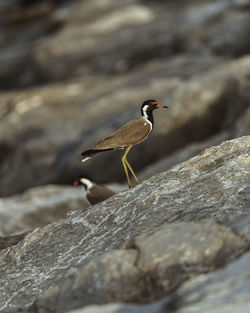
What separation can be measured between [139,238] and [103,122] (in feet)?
76.8

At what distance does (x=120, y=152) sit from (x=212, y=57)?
1299 cm

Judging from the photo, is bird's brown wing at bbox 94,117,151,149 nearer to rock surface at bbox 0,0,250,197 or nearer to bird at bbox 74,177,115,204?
bird at bbox 74,177,115,204

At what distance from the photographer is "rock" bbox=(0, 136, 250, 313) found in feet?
26.7

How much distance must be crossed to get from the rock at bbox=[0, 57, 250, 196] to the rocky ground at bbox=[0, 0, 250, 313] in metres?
0.07

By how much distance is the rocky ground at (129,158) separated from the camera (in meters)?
8.10

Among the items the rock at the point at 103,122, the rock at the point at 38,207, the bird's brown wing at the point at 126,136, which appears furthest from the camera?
the rock at the point at 103,122

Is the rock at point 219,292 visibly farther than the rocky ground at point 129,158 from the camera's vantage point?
No

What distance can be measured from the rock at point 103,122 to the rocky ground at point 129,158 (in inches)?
2.8

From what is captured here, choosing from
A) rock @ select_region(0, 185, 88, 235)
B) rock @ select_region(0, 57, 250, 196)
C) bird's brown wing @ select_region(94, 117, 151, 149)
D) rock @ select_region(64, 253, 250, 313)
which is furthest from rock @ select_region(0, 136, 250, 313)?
rock @ select_region(0, 57, 250, 196)

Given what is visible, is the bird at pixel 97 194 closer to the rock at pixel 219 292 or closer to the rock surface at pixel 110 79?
the rock at pixel 219 292

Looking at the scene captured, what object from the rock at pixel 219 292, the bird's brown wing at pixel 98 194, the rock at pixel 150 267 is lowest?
the bird's brown wing at pixel 98 194

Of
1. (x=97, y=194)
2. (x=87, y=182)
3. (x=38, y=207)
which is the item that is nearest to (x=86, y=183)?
(x=87, y=182)

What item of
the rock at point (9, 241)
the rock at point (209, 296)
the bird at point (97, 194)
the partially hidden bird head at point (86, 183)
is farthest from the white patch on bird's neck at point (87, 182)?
the rock at point (209, 296)

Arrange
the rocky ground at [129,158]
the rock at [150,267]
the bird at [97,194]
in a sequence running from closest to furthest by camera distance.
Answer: the rock at [150,267] → the rocky ground at [129,158] → the bird at [97,194]
